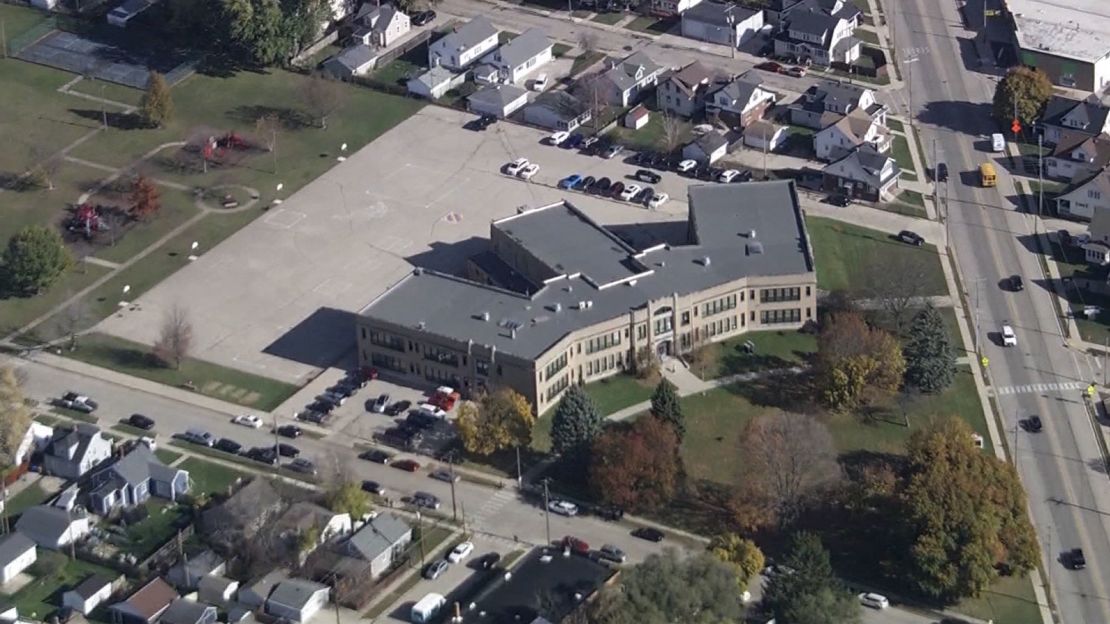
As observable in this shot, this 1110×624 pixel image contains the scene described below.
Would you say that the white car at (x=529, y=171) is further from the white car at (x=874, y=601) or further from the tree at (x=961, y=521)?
the white car at (x=874, y=601)

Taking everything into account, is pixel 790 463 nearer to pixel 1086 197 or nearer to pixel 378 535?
pixel 378 535

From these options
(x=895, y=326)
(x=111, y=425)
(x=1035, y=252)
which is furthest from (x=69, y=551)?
(x=1035, y=252)

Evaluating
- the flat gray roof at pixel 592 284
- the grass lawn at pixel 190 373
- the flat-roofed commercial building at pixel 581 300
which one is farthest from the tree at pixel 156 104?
the flat gray roof at pixel 592 284

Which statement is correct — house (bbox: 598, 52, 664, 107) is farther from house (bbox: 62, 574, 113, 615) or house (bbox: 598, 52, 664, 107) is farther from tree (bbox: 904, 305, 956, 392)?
house (bbox: 62, 574, 113, 615)

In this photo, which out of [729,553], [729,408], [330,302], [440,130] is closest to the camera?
[729,553]

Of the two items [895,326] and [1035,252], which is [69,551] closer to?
[895,326]
